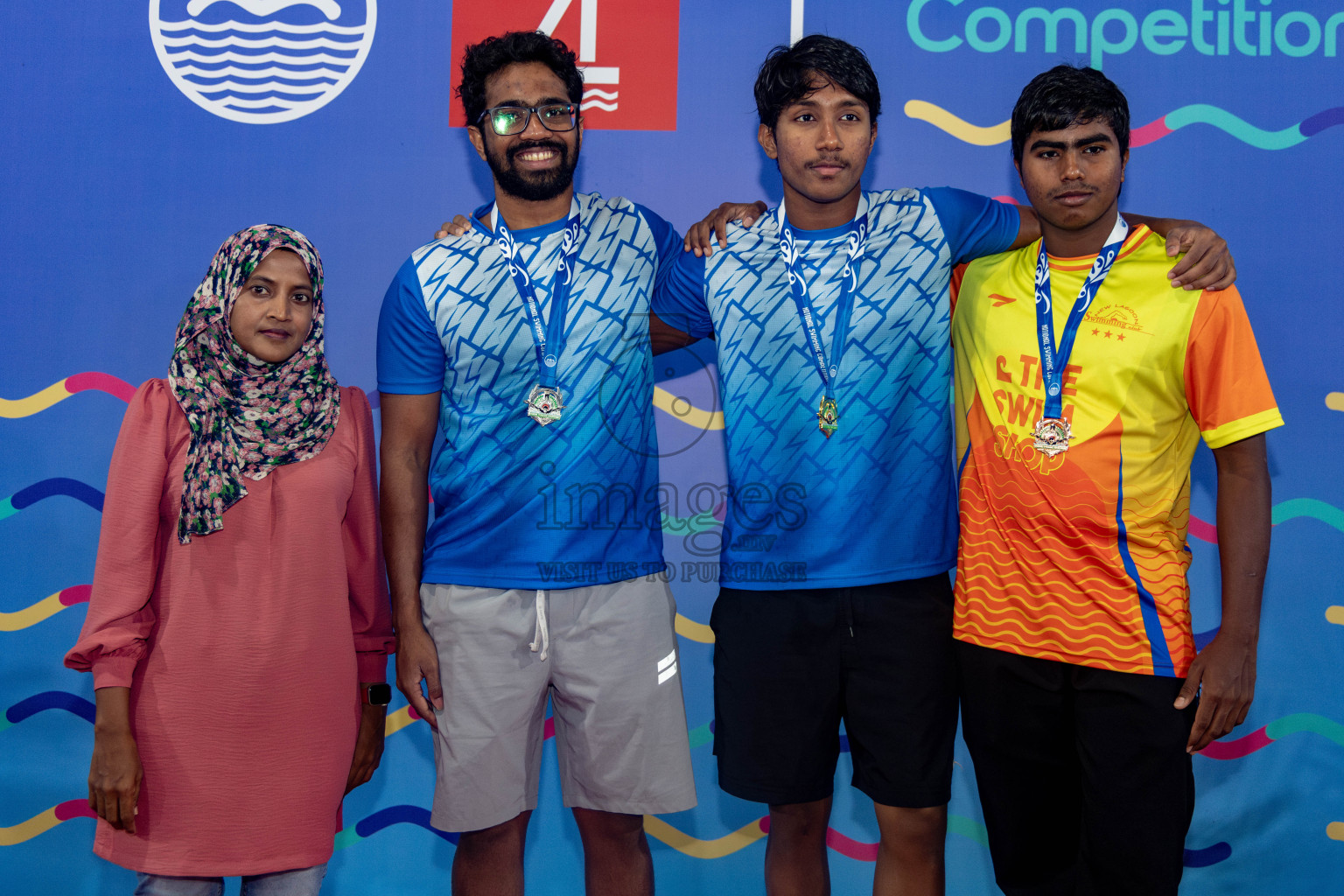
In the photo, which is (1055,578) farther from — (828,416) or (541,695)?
(541,695)

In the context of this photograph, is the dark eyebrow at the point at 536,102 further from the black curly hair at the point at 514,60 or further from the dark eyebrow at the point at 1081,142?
the dark eyebrow at the point at 1081,142

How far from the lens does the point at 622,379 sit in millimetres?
2104

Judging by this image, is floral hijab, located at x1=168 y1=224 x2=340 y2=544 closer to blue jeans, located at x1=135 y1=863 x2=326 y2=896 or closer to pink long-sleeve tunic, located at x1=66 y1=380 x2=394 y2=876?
pink long-sleeve tunic, located at x1=66 y1=380 x2=394 y2=876

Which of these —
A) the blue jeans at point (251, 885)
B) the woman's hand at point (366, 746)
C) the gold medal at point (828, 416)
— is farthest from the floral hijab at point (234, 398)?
the gold medal at point (828, 416)

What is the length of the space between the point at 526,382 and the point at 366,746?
917 millimetres

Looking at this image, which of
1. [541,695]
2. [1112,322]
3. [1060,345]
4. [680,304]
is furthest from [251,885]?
[1112,322]

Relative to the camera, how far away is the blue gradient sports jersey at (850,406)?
198 cm

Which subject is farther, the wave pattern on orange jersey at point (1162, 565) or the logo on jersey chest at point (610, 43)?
the logo on jersey chest at point (610, 43)

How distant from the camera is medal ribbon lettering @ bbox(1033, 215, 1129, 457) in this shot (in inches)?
73.7

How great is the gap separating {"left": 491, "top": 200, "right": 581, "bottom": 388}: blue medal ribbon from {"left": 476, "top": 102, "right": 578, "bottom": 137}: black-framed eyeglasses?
0.22 m

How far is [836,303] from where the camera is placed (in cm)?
203

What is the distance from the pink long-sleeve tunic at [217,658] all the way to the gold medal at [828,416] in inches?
43.4

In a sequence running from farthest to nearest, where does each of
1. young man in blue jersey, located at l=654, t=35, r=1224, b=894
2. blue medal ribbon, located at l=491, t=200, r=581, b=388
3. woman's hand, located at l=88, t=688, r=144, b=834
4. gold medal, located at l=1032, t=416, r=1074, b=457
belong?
blue medal ribbon, located at l=491, t=200, r=581, b=388, young man in blue jersey, located at l=654, t=35, r=1224, b=894, gold medal, located at l=1032, t=416, r=1074, b=457, woman's hand, located at l=88, t=688, r=144, b=834

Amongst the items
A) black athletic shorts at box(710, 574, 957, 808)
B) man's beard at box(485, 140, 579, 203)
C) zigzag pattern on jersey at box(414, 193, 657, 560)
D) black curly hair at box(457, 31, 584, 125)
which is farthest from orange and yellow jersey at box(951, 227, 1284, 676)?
black curly hair at box(457, 31, 584, 125)
